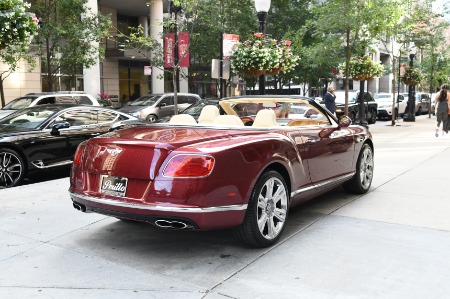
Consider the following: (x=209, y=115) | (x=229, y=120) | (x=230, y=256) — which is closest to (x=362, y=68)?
(x=209, y=115)

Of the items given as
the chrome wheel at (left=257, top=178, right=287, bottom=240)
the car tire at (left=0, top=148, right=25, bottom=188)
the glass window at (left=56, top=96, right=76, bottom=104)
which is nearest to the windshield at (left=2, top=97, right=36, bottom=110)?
the glass window at (left=56, top=96, right=76, bottom=104)

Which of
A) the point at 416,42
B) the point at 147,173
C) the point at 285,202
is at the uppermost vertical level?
the point at 416,42

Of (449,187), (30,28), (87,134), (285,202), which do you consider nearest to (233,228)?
(285,202)

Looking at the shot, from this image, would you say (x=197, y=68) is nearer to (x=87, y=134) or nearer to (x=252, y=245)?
(x=87, y=134)

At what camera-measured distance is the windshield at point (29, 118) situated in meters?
8.58

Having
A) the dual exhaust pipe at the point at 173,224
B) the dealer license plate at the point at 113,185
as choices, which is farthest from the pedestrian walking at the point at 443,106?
the dealer license plate at the point at 113,185

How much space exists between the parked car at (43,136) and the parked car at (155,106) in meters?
10.2

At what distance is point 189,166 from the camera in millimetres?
3920

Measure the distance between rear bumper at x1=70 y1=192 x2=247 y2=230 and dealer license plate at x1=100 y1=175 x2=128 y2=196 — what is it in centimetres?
8

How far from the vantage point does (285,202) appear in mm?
4777

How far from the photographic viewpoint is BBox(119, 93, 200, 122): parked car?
65.7 ft

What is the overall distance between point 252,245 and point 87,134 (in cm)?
578

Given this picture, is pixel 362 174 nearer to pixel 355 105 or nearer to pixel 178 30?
pixel 178 30

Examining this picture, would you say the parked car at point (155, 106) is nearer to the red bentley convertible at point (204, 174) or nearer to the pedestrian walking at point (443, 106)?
the pedestrian walking at point (443, 106)
